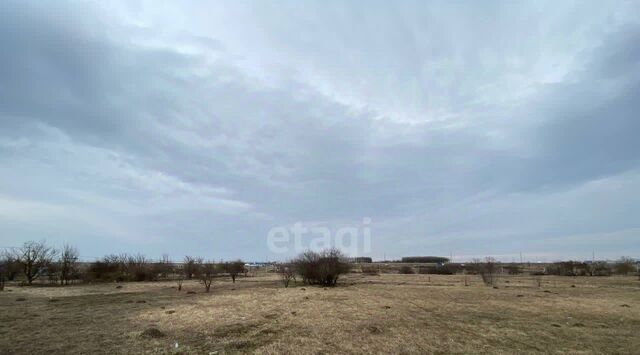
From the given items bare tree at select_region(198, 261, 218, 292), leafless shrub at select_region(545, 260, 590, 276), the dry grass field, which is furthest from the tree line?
leafless shrub at select_region(545, 260, 590, 276)

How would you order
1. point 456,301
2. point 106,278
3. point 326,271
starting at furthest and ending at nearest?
point 106,278 < point 326,271 < point 456,301

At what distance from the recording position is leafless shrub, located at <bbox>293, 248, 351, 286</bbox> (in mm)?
43562

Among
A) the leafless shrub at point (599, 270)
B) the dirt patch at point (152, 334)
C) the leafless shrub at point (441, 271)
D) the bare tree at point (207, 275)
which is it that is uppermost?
the dirt patch at point (152, 334)

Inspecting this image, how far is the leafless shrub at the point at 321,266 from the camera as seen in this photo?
143ft

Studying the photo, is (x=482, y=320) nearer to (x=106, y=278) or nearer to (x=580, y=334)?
(x=580, y=334)

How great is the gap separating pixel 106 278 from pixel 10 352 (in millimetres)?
47457

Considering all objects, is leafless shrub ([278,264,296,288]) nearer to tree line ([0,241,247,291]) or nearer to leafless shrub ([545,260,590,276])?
tree line ([0,241,247,291])

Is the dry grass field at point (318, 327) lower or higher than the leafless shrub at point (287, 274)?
higher

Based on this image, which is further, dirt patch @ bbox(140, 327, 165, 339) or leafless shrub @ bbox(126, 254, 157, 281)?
leafless shrub @ bbox(126, 254, 157, 281)

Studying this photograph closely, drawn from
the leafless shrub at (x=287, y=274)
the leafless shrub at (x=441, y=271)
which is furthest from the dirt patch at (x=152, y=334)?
the leafless shrub at (x=441, y=271)

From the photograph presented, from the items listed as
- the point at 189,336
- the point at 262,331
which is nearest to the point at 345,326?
the point at 262,331

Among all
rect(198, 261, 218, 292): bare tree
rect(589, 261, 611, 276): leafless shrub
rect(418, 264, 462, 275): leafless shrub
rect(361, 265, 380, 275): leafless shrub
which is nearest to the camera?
rect(198, 261, 218, 292): bare tree

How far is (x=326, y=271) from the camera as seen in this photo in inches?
1713

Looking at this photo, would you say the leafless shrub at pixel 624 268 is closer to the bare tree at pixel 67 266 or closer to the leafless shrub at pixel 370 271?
the leafless shrub at pixel 370 271
